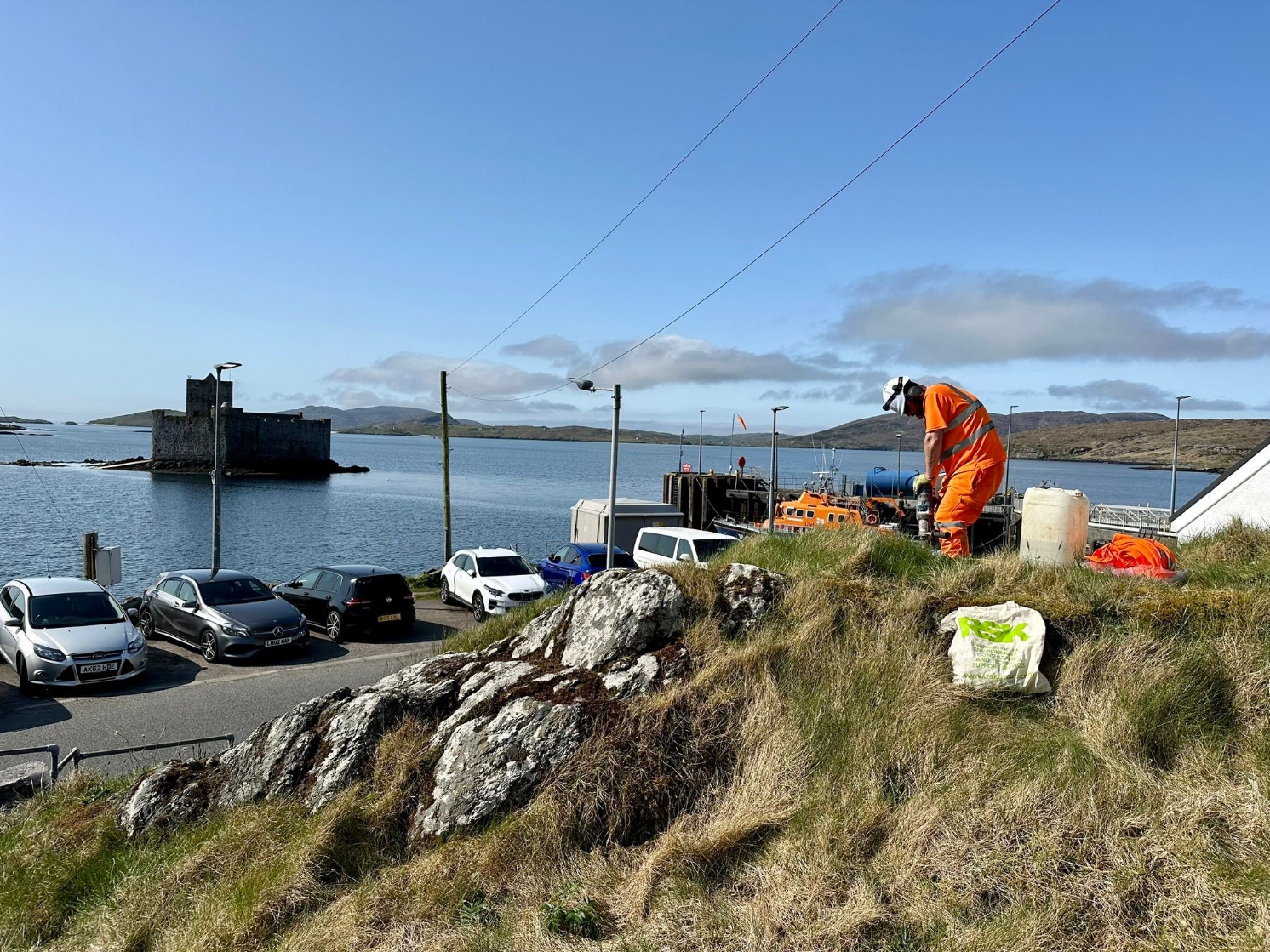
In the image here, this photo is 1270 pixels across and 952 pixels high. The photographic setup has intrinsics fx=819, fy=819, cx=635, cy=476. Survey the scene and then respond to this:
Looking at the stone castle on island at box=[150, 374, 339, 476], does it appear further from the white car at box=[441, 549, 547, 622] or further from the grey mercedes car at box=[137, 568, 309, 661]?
the grey mercedes car at box=[137, 568, 309, 661]

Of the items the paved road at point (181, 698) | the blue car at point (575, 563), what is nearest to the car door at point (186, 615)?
the paved road at point (181, 698)

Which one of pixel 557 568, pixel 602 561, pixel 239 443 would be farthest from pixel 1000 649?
pixel 239 443

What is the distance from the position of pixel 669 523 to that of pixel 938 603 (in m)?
20.2

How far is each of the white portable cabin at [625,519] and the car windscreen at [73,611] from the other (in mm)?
13782

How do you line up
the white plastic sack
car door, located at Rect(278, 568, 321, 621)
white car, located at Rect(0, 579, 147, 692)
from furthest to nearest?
car door, located at Rect(278, 568, 321, 621), white car, located at Rect(0, 579, 147, 692), the white plastic sack

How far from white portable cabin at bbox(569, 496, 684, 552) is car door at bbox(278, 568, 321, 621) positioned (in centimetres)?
962

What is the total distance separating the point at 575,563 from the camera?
2081 cm

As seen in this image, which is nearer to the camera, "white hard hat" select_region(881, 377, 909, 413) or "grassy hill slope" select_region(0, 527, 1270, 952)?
"grassy hill slope" select_region(0, 527, 1270, 952)

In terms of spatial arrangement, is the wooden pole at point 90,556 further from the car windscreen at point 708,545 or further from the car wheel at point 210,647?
the car windscreen at point 708,545

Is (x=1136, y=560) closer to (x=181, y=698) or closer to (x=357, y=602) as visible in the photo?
(x=181, y=698)

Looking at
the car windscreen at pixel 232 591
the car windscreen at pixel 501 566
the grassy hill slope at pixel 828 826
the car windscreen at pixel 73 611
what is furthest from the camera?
the car windscreen at pixel 501 566

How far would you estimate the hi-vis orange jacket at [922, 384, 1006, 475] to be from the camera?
811cm

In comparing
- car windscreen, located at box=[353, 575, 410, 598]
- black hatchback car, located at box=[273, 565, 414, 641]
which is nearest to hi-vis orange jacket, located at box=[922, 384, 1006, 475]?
black hatchback car, located at box=[273, 565, 414, 641]

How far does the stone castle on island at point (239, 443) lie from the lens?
98.1m
